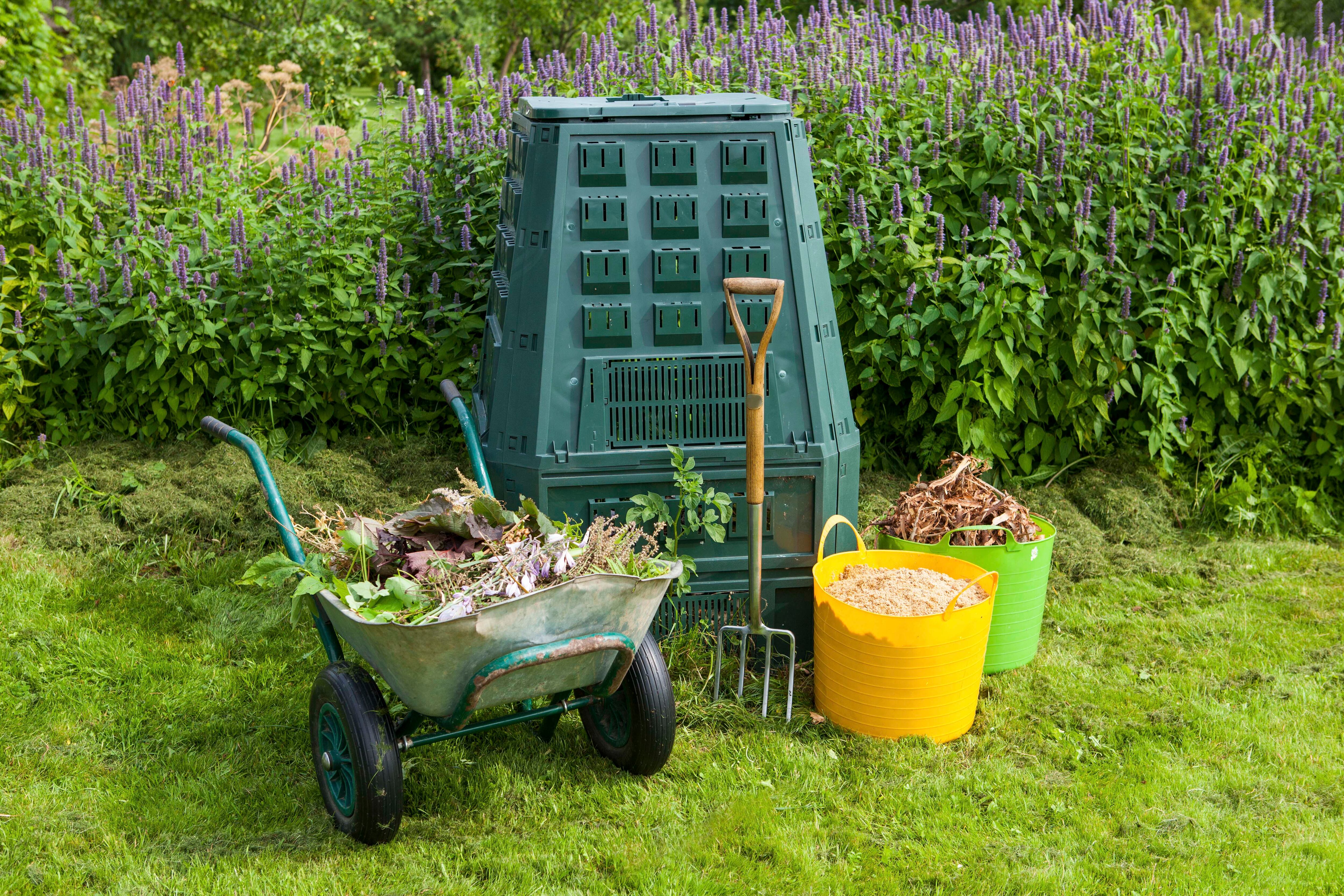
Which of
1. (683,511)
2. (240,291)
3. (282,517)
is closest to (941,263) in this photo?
(683,511)

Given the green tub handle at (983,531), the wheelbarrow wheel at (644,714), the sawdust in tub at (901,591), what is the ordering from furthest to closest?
the green tub handle at (983,531)
the sawdust in tub at (901,591)
the wheelbarrow wheel at (644,714)

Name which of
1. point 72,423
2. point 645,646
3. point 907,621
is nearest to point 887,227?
point 907,621

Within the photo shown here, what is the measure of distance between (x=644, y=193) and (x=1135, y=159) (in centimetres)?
253

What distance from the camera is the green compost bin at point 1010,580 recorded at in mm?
3584

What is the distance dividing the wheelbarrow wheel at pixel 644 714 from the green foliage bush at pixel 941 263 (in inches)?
80.2

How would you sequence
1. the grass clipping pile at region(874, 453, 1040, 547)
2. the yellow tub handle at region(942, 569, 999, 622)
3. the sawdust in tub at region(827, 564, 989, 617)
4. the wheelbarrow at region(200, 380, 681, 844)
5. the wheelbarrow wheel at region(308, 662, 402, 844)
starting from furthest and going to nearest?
1. the grass clipping pile at region(874, 453, 1040, 547)
2. the sawdust in tub at region(827, 564, 989, 617)
3. the yellow tub handle at region(942, 569, 999, 622)
4. the wheelbarrow wheel at region(308, 662, 402, 844)
5. the wheelbarrow at region(200, 380, 681, 844)

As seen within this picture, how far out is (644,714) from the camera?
9.80ft

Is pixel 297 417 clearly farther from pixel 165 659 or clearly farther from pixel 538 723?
pixel 538 723

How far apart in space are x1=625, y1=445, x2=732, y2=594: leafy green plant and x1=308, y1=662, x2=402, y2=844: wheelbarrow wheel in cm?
97

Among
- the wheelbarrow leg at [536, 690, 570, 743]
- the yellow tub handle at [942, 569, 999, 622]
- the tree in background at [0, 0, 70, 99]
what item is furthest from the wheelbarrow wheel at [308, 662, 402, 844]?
the tree in background at [0, 0, 70, 99]

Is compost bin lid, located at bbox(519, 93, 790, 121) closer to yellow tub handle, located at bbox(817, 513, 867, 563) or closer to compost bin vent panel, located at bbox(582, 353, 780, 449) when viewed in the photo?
compost bin vent panel, located at bbox(582, 353, 780, 449)

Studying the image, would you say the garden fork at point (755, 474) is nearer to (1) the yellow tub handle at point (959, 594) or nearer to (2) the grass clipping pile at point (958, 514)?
(1) the yellow tub handle at point (959, 594)

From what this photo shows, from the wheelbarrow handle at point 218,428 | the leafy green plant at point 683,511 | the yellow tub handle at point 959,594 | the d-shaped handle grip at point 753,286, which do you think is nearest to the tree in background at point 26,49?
the wheelbarrow handle at point 218,428

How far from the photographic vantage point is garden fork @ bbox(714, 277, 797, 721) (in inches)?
124
